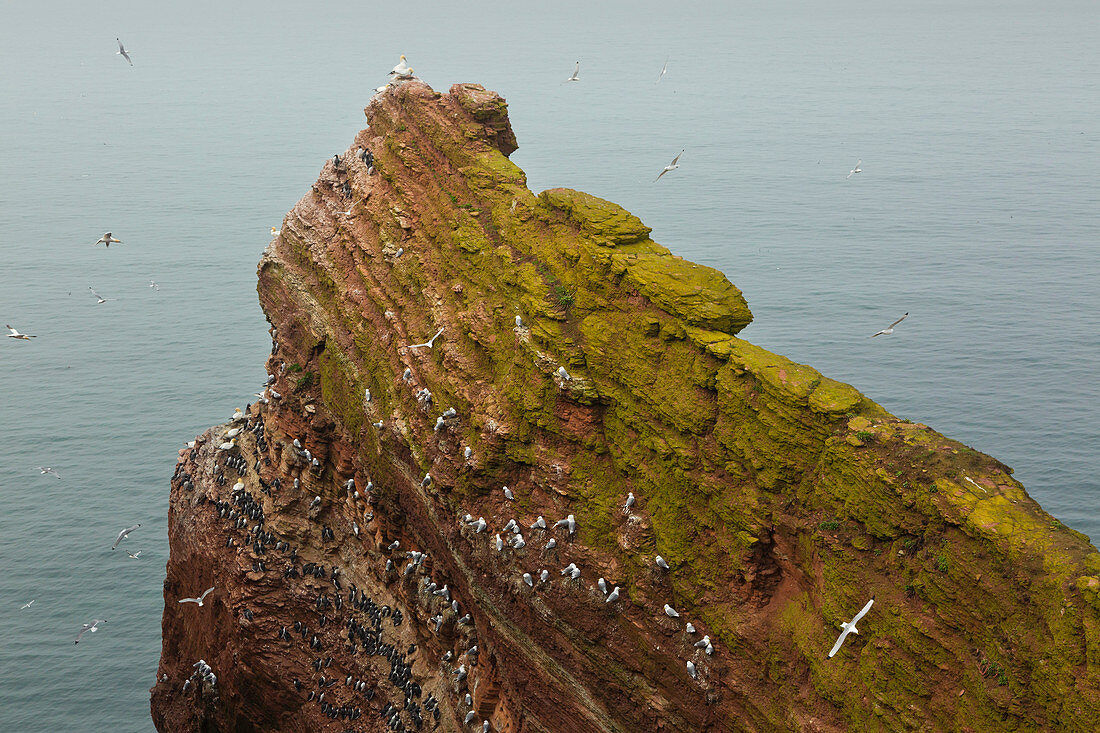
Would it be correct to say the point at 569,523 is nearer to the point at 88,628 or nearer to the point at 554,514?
the point at 554,514

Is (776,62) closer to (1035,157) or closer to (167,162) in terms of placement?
(1035,157)

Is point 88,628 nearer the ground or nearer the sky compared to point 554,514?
nearer the ground

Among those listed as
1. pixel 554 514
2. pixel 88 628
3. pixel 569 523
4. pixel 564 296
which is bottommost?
pixel 88 628

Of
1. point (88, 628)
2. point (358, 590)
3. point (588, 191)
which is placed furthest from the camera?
point (588, 191)

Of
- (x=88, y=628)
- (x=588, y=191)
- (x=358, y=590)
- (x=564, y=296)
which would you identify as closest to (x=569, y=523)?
(x=564, y=296)

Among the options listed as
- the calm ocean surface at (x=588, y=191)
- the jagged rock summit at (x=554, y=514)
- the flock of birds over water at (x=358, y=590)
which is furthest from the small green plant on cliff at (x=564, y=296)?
the calm ocean surface at (x=588, y=191)

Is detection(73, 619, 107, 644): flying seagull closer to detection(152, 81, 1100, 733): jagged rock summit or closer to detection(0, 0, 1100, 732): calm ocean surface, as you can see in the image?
detection(0, 0, 1100, 732): calm ocean surface

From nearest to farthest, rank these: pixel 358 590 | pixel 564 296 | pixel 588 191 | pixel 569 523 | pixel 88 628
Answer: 1. pixel 569 523
2. pixel 564 296
3. pixel 358 590
4. pixel 88 628
5. pixel 588 191

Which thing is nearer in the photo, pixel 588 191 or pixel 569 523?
pixel 569 523
